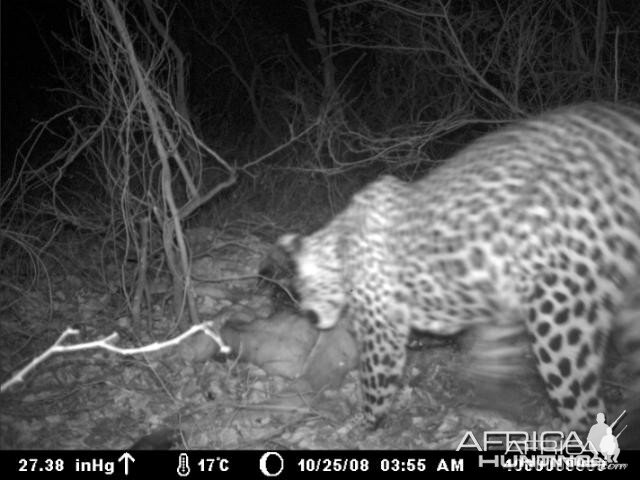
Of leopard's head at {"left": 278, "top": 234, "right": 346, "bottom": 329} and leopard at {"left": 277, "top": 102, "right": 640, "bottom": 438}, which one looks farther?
leopard's head at {"left": 278, "top": 234, "right": 346, "bottom": 329}

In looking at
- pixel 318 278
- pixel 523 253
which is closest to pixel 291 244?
pixel 318 278

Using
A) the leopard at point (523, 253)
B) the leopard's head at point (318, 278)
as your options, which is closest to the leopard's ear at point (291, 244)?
the leopard's head at point (318, 278)

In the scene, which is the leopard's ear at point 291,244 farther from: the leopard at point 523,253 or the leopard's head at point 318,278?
the leopard at point 523,253

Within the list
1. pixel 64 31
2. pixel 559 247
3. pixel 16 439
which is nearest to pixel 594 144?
pixel 559 247

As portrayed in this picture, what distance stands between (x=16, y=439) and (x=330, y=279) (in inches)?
94.2

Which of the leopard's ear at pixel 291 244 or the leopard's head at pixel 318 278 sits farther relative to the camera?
the leopard's ear at pixel 291 244

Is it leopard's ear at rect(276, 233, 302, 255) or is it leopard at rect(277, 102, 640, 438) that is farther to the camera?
leopard's ear at rect(276, 233, 302, 255)

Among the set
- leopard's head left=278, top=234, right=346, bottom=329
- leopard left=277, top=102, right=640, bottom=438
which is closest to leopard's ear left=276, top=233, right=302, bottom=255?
leopard's head left=278, top=234, right=346, bottom=329

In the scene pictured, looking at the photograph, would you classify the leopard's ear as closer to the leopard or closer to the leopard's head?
the leopard's head

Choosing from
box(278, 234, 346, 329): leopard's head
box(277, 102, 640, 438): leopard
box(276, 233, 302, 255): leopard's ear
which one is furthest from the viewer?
box(276, 233, 302, 255): leopard's ear

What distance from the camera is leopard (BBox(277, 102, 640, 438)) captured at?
3.43 meters

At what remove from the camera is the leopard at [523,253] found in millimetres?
3434

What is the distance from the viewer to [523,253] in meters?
3.52

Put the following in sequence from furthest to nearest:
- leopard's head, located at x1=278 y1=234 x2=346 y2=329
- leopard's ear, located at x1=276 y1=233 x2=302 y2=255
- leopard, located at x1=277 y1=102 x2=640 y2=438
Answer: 1. leopard's ear, located at x1=276 y1=233 x2=302 y2=255
2. leopard's head, located at x1=278 y1=234 x2=346 y2=329
3. leopard, located at x1=277 y1=102 x2=640 y2=438
